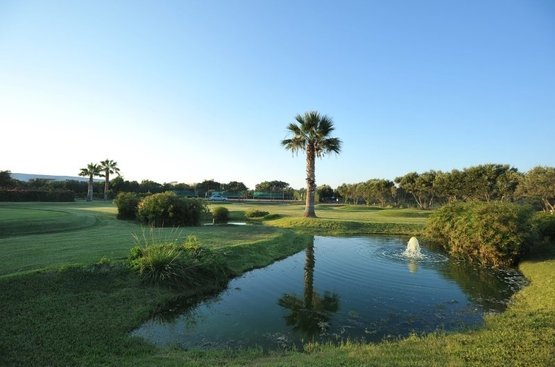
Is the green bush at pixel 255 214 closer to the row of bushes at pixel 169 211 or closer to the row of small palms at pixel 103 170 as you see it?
the row of bushes at pixel 169 211

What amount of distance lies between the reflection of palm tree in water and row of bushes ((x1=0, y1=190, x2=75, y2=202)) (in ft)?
157

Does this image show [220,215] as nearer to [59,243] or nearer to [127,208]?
[127,208]

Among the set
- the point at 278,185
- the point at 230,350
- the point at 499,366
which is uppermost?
the point at 278,185

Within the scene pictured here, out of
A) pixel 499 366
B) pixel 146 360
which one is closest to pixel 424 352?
pixel 499 366

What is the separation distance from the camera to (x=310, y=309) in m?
9.59

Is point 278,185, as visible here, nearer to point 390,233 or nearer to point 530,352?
point 390,233

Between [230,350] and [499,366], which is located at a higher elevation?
[499,366]

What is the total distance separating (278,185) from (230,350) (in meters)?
108

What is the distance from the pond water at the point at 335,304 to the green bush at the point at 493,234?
46.2 inches

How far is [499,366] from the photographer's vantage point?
5.48 m

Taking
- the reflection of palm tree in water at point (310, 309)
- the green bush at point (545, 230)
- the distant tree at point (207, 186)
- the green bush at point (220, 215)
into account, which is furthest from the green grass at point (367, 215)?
the distant tree at point (207, 186)

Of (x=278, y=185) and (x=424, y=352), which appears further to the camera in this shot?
(x=278, y=185)

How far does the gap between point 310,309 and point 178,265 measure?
4259 mm

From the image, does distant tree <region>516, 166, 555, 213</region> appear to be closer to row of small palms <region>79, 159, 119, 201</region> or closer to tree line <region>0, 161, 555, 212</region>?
tree line <region>0, 161, 555, 212</region>
